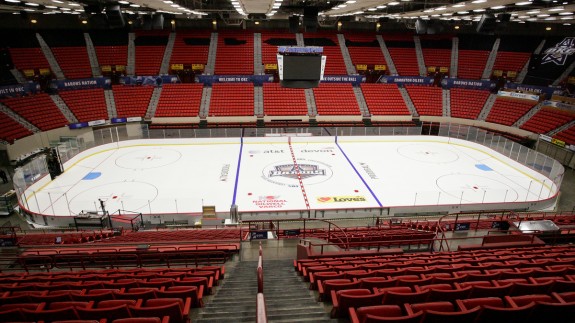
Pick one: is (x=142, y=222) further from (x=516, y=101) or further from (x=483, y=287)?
(x=516, y=101)

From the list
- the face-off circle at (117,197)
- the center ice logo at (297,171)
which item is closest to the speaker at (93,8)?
the face-off circle at (117,197)

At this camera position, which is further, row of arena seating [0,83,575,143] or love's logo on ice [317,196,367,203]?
row of arena seating [0,83,575,143]

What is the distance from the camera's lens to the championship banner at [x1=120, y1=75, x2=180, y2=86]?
104 feet

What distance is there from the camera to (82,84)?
30.0 meters

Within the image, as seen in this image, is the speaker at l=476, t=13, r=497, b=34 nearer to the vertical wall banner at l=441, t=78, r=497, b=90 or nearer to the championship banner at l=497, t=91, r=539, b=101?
the championship banner at l=497, t=91, r=539, b=101

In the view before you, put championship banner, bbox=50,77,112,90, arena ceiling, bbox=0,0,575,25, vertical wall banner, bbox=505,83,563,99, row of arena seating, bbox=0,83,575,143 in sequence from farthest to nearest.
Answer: championship banner, bbox=50,77,112,90 → vertical wall banner, bbox=505,83,563,99 → row of arena seating, bbox=0,83,575,143 → arena ceiling, bbox=0,0,575,25

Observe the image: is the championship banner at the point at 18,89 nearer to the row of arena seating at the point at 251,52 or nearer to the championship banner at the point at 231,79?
the row of arena seating at the point at 251,52

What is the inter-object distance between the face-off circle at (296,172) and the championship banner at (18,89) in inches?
861

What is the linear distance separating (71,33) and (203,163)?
22.9 meters

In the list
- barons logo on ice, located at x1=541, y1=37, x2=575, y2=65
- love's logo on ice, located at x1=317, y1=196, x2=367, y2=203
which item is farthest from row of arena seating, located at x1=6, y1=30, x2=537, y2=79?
love's logo on ice, located at x1=317, y1=196, x2=367, y2=203

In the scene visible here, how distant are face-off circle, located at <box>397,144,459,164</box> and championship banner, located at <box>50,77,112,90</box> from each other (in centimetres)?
2631

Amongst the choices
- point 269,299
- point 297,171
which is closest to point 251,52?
point 297,171

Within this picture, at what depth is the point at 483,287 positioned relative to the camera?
460cm

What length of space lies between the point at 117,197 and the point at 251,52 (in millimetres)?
23358
